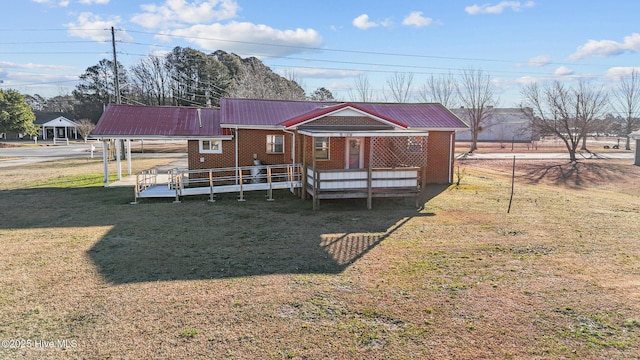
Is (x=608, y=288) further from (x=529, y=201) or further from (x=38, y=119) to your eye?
(x=38, y=119)

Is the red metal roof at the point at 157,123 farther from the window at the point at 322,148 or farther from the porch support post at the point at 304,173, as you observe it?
the window at the point at 322,148

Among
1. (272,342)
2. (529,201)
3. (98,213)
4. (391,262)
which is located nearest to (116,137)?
(98,213)

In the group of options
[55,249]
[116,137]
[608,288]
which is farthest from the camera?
[116,137]

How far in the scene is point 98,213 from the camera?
12.4 m

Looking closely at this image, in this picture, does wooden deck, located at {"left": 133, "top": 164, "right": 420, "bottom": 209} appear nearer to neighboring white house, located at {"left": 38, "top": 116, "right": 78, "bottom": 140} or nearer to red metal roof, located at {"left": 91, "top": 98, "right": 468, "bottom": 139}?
red metal roof, located at {"left": 91, "top": 98, "right": 468, "bottom": 139}

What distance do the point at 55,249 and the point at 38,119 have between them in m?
69.7

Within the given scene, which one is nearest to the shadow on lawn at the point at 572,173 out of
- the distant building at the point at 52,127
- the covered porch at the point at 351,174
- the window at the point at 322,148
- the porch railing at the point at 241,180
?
the covered porch at the point at 351,174

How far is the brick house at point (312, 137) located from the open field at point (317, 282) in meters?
1.48

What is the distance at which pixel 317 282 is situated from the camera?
7.03 m

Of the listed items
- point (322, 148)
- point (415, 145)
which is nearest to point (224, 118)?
point (322, 148)

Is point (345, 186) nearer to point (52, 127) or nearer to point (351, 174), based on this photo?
point (351, 174)

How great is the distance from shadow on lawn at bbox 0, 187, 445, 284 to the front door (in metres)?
1.61

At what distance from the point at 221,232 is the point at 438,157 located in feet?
38.3

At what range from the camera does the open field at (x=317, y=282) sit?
5086 millimetres
